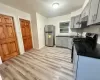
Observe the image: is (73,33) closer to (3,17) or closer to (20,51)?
(20,51)

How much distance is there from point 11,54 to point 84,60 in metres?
3.19

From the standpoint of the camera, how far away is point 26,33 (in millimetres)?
3711

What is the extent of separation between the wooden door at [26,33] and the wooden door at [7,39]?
61 centimetres

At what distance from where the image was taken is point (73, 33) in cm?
408

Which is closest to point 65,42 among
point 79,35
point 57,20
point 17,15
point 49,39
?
point 79,35

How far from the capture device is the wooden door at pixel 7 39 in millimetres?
2478

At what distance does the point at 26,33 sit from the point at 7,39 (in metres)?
1.21

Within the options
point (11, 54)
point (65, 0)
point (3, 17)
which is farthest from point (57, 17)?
point (11, 54)

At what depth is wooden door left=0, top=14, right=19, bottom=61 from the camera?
2478mm

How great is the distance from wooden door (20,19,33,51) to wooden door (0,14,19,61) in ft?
2.01

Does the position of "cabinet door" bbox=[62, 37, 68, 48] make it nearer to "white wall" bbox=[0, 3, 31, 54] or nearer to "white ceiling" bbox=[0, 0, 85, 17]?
"white ceiling" bbox=[0, 0, 85, 17]

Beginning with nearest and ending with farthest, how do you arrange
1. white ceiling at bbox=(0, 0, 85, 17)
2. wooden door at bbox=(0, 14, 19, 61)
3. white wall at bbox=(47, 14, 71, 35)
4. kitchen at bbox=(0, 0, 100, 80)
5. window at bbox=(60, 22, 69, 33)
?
kitchen at bbox=(0, 0, 100, 80)
white ceiling at bbox=(0, 0, 85, 17)
wooden door at bbox=(0, 14, 19, 61)
white wall at bbox=(47, 14, 71, 35)
window at bbox=(60, 22, 69, 33)

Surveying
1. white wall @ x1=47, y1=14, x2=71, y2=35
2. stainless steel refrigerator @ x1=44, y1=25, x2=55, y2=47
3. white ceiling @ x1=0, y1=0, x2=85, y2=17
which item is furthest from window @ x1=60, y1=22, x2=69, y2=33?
white ceiling @ x1=0, y1=0, x2=85, y2=17

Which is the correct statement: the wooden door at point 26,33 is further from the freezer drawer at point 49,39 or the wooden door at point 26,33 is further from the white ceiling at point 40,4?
the freezer drawer at point 49,39
